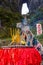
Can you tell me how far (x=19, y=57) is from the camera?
2.59 metres

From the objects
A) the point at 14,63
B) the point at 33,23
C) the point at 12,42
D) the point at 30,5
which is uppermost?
the point at 30,5

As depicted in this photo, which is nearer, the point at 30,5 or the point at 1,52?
the point at 1,52

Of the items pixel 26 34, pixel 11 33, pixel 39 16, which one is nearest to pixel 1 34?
pixel 11 33

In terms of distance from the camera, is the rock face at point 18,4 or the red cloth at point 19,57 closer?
the red cloth at point 19,57

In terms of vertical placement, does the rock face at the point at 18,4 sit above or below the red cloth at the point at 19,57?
above

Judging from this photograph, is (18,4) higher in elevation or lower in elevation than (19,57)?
higher

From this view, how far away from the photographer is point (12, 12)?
3559 mm

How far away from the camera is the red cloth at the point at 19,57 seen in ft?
8.43

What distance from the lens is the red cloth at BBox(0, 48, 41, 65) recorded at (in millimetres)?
2568

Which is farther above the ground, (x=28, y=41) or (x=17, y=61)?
(x=28, y=41)

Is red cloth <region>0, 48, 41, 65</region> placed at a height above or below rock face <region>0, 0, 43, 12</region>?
below

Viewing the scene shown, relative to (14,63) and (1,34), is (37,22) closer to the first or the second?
(1,34)

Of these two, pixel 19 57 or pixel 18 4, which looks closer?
pixel 19 57

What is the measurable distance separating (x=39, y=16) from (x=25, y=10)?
0.81 feet
